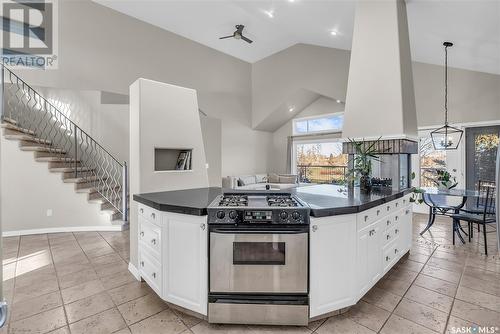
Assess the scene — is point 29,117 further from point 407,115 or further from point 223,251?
point 407,115

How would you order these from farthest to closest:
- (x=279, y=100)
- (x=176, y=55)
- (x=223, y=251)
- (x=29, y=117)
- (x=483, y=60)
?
1. (x=279, y=100)
2. (x=176, y=55)
3. (x=29, y=117)
4. (x=483, y=60)
5. (x=223, y=251)

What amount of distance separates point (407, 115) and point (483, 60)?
290 centimetres

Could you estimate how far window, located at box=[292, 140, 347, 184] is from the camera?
8.72 meters

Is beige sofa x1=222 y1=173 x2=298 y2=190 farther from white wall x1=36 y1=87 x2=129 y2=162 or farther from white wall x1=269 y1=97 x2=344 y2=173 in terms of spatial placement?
white wall x1=36 y1=87 x2=129 y2=162

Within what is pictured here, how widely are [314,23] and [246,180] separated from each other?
4688mm

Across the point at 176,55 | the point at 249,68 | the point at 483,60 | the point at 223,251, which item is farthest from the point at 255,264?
the point at 249,68

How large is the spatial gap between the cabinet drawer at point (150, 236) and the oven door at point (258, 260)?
1.90 ft

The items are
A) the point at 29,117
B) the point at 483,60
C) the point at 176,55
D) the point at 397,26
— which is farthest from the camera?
the point at 176,55

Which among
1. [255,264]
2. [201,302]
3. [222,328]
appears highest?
[255,264]

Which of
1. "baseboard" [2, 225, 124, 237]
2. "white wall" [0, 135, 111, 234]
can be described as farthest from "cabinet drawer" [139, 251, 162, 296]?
"white wall" [0, 135, 111, 234]

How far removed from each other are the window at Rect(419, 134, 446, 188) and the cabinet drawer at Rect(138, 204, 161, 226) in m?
6.13

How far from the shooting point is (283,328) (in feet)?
7.03

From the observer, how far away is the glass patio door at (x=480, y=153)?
5.30 meters

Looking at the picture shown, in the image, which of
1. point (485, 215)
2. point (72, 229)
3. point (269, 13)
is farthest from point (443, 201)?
point (72, 229)
